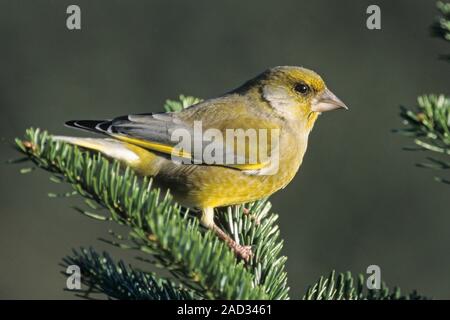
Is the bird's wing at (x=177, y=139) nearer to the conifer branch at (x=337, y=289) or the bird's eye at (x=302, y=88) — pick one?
the bird's eye at (x=302, y=88)

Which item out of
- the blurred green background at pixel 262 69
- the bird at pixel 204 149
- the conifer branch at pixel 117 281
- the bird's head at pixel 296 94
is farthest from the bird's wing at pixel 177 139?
the blurred green background at pixel 262 69

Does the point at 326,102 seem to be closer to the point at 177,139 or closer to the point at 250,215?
the point at 177,139

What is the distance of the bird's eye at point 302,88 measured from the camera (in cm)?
416

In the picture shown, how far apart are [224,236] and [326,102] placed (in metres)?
1.31

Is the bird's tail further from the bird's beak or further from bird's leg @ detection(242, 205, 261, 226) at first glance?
the bird's beak

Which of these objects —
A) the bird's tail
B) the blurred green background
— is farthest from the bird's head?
the blurred green background

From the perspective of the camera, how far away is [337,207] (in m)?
7.17

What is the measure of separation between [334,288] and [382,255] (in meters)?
4.31

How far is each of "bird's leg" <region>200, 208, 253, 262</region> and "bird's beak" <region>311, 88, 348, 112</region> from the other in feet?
3.17

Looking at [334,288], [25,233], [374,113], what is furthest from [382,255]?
[334,288]

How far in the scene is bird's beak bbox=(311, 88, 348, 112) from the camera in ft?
13.5

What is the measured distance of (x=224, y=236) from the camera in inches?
124

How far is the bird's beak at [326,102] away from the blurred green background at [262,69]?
8.47ft

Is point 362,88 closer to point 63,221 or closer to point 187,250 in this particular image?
point 63,221
